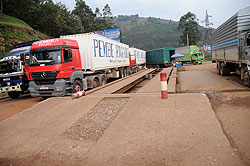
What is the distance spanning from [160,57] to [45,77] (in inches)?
1173

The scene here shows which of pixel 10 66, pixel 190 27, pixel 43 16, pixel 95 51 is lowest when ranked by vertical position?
pixel 10 66

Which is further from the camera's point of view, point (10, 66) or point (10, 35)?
point (10, 35)

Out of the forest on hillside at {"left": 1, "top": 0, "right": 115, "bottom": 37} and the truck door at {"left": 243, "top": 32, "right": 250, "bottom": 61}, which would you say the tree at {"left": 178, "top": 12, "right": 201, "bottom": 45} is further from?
the truck door at {"left": 243, "top": 32, "right": 250, "bottom": 61}

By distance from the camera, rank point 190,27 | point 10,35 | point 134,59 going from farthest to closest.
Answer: point 190,27 → point 134,59 → point 10,35

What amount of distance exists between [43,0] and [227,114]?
52.7m

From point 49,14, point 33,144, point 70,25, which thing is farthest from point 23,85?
point 70,25

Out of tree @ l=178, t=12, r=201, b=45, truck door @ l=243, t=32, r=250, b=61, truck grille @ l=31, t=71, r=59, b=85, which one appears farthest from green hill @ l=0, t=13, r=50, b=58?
tree @ l=178, t=12, r=201, b=45

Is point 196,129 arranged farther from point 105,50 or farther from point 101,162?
point 105,50

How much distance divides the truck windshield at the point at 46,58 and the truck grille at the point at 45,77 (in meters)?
0.46

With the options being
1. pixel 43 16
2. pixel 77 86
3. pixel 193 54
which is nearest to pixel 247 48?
pixel 77 86

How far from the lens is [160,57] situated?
120 feet

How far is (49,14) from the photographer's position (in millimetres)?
38781

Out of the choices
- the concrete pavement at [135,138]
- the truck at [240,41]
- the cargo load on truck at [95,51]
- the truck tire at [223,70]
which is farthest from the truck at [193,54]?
the concrete pavement at [135,138]

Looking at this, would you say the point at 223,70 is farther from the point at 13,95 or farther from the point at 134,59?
the point at 13,95
